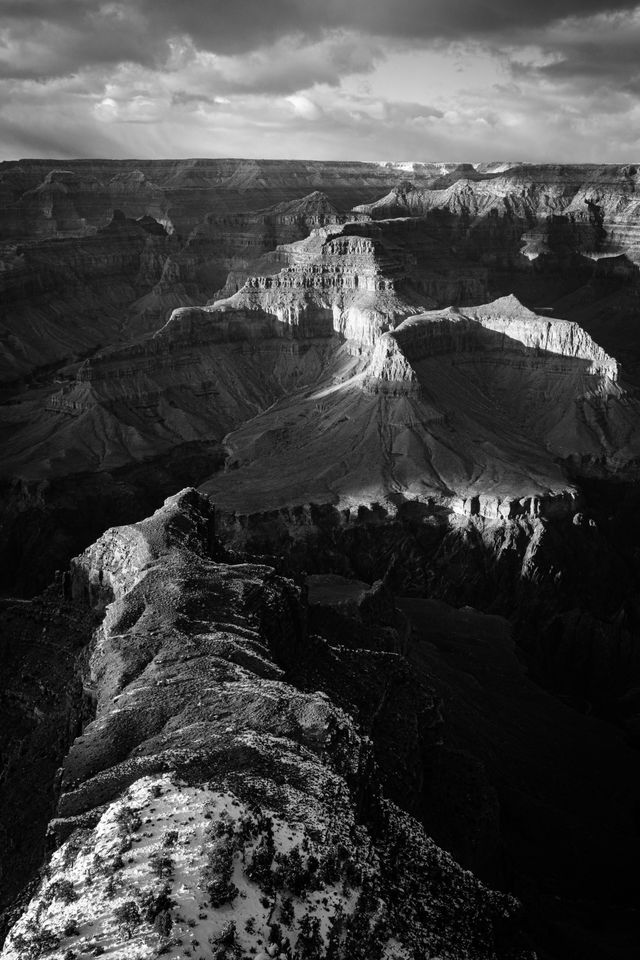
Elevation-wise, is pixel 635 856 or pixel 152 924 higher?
pixel 152 924

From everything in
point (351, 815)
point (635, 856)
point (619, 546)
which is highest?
point (351, 815)

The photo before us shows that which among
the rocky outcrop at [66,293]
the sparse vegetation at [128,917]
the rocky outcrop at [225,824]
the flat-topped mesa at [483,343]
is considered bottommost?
the rocky outcrop at [66,293]

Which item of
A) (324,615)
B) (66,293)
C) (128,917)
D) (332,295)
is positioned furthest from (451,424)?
(66,293)

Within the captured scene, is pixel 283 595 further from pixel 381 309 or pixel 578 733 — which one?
pixel 381 309

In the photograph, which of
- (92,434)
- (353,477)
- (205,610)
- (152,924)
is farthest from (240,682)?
(92,434)

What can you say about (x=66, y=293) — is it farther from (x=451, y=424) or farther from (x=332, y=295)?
(x=451, y=424)

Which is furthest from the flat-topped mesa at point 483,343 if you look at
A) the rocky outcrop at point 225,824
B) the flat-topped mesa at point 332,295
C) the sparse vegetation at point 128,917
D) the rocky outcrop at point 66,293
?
the sparse vegetation at point 128,917

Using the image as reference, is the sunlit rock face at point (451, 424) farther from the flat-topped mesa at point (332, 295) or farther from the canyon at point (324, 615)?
the flat-topped mesa at point (332, 295)
